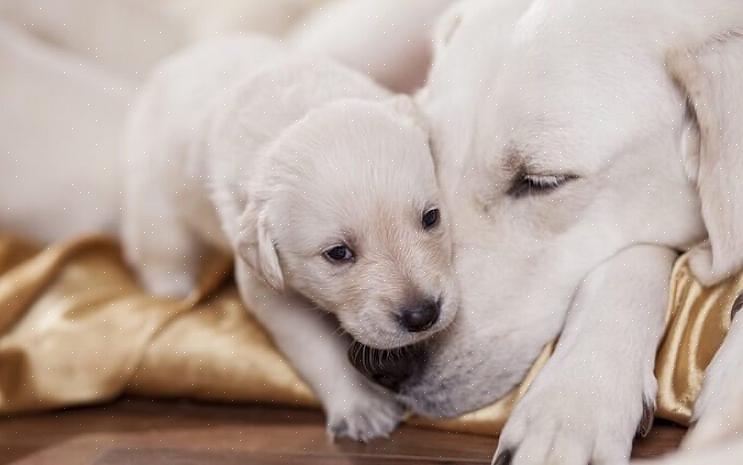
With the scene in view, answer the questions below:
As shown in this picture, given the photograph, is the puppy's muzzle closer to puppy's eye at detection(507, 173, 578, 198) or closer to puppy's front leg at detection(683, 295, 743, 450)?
puppy's eye at detection(507, 173, 578, 198)

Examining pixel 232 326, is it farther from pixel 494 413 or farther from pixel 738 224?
pixel 738 224

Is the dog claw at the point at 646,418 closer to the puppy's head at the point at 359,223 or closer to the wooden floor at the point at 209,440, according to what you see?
the wooden floor at the point at 209,440

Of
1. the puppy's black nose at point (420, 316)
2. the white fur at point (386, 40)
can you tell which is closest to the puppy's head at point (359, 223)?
the puppy's black nose at point (420, 316)

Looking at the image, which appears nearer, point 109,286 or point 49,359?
point 49,359

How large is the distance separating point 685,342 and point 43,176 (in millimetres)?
1664

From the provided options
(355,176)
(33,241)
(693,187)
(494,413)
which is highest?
(355,176)

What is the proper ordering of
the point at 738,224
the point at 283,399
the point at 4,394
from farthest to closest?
the point at 4,394 → the point at 283,399 → the point at 738,224

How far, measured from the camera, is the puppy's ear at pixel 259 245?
134cm

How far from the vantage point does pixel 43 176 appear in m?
2.29

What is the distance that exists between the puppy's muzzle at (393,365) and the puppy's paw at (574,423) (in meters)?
0.18

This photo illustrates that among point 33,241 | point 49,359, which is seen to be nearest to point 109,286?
point 49,359

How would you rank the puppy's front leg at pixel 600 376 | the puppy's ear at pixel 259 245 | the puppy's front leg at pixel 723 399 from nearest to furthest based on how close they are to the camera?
the puppy's front leg at pixel 723 399 < the puppy's front leg at pixel 600 376 < the puppy's ear at pixel 259 245

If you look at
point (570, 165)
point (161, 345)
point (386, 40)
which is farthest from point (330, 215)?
point (386, 40)

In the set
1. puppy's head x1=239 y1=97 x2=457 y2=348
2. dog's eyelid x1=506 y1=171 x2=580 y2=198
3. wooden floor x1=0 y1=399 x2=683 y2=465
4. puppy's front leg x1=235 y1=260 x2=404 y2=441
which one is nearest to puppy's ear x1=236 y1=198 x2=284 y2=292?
puppy's head x1=239 y1=97 x2=457 y2=348
